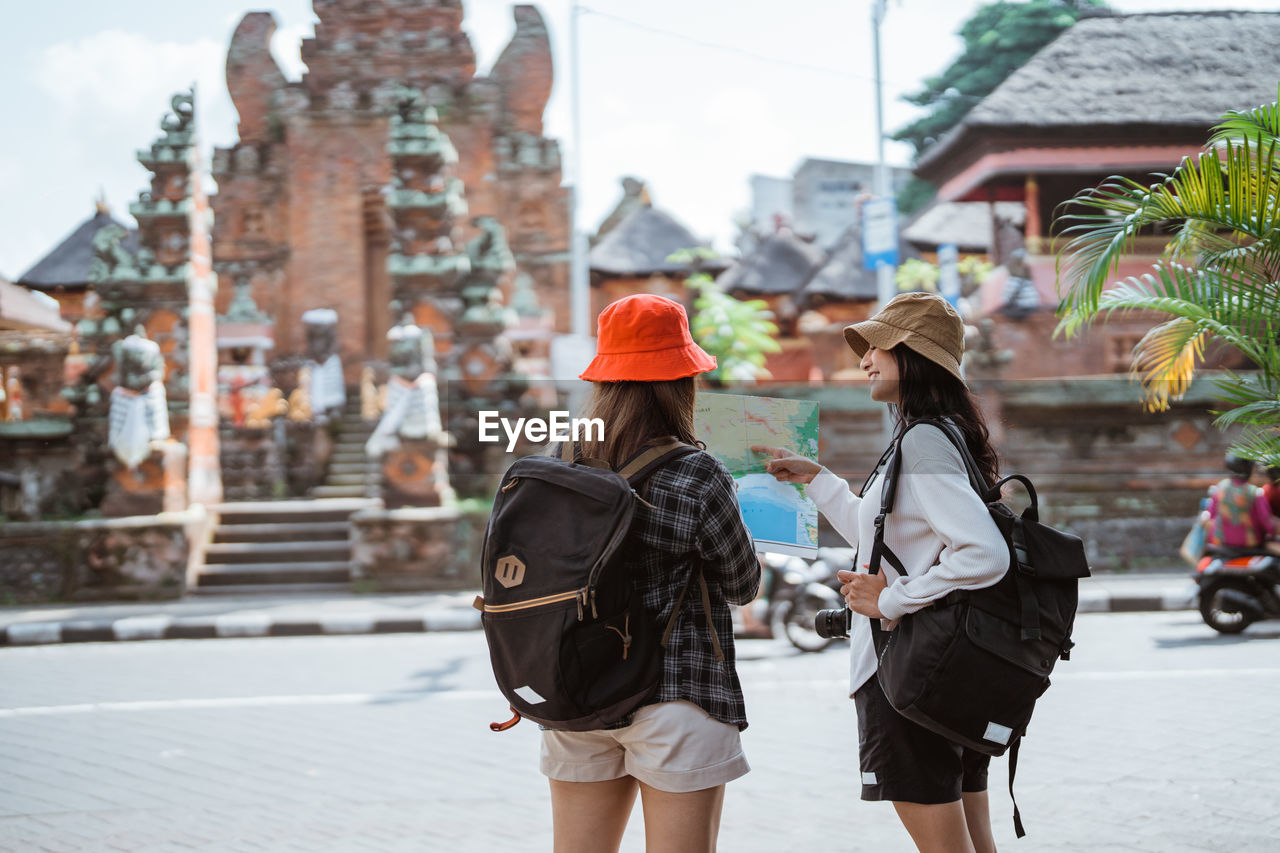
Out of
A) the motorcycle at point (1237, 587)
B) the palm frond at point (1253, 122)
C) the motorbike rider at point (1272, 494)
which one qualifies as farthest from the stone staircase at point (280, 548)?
the palm frond at point (1253, 122)

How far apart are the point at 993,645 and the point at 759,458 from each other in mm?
718

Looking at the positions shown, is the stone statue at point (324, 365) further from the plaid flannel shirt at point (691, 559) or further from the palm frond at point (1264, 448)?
the plaid flannel shirt at point (691, 559)

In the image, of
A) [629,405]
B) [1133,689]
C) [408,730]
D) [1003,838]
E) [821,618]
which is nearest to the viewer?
A: [629,405]

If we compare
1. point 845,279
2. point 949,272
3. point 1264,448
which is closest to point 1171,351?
point 1264,448

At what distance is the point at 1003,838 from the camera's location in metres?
4.11

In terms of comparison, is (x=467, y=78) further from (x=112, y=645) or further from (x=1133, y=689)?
(x=1133, y=689)

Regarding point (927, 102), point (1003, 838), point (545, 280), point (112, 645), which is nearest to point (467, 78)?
point (545, 280)

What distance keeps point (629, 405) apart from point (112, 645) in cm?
957

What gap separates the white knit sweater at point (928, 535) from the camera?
227cm

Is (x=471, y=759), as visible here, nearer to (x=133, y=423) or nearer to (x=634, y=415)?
(x=634, y=415)

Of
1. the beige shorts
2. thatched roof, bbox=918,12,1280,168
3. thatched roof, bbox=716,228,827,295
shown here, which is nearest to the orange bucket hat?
the beige shorts

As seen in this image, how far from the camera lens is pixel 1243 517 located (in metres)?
8.55

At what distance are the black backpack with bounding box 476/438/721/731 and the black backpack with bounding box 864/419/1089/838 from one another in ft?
1.75

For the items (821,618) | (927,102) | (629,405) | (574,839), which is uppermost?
(927,102)
